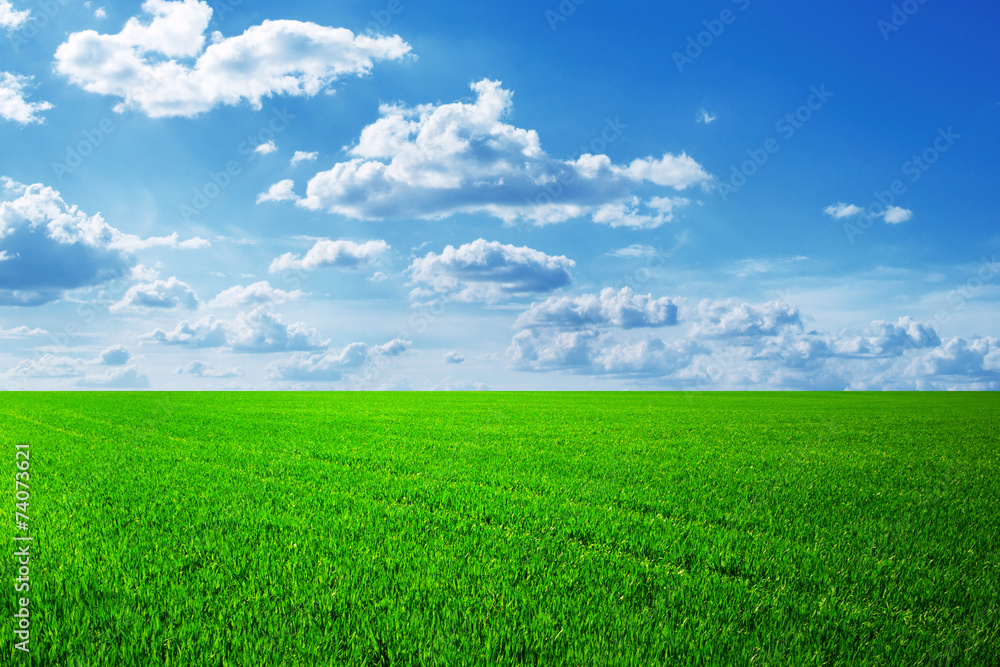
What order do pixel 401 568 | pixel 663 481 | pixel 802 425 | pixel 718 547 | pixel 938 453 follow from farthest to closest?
pixel 802 425 → pixel 938 453 → pixel 663 481 → pixel 718 547 → pixel 401 568

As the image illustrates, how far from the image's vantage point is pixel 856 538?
8.35 m

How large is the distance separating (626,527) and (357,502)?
14.4 ft

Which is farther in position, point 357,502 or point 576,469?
point 576,469

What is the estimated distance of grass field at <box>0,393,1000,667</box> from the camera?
16.3 ft

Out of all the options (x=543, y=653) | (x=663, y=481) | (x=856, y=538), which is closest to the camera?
(x=543, y=653)

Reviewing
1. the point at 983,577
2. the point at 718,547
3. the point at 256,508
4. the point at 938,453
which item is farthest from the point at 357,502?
the point at 938,453

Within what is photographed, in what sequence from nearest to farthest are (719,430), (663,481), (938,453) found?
(663,481)
(938,453)
(719,430)

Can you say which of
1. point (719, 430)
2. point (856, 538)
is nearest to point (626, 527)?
point (856, 538)

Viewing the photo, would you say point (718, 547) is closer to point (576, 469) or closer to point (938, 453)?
point (576, 469)

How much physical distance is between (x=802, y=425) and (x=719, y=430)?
6714 millimetres

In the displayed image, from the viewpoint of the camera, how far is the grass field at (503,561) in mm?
4957

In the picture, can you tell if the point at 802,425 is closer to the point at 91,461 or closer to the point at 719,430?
the point at 719,430

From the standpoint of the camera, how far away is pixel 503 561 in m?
6.83

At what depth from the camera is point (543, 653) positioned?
4.74 m
